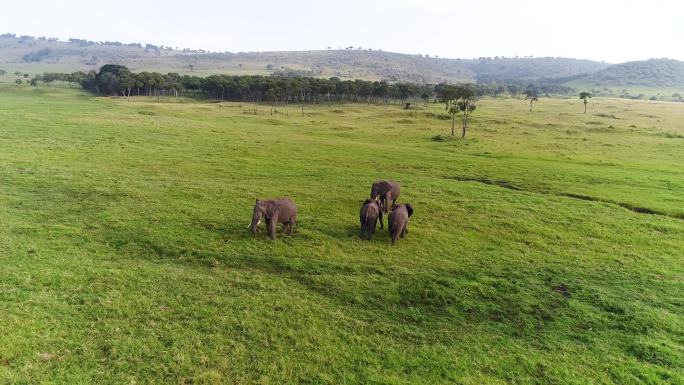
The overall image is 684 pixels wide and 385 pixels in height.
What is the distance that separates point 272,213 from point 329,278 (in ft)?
13.8

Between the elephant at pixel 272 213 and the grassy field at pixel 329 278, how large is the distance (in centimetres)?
80

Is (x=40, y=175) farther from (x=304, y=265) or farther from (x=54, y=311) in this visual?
(x=304, y=265)

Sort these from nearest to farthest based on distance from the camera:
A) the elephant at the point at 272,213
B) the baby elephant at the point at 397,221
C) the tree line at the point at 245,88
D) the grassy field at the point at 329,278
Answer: the grassy field at the point at 329,278 → the elephant at the point at 272,213 → the baby elephant at the point at 397,221 → the tree line at the point at 245,88

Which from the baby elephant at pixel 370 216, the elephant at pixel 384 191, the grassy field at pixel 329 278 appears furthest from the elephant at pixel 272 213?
the elephant at pixel 384 191

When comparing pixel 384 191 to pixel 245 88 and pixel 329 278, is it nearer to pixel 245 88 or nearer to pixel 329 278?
pixel 329 278

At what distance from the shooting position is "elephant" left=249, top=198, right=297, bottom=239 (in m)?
17.4

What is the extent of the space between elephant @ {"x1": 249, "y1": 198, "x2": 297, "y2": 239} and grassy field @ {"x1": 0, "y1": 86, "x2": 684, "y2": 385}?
2.63 feet

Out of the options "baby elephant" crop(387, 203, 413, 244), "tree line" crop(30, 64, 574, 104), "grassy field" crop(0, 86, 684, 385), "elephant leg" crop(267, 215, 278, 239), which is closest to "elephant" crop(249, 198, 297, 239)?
"elephant leg" crop(267, 215, 278, 239)

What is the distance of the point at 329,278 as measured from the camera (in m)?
14.8

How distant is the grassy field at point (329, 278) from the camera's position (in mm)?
10727

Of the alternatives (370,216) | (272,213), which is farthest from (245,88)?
(370,216)

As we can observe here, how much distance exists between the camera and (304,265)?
15.6 m

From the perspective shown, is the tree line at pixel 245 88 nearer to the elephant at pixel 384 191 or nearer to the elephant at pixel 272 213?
the elephant at pixel 384 191

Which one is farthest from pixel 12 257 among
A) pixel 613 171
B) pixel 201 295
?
pixel 613 171
